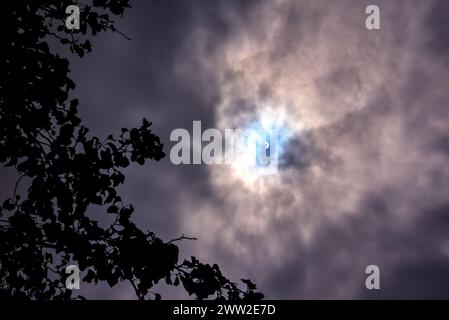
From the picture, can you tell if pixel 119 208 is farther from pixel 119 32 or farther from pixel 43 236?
pixel 119 32

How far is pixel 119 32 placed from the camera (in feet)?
25.0

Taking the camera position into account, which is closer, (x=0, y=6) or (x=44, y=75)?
(x=0, y=6)

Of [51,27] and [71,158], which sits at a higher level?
[51,27]

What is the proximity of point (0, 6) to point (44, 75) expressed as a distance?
3.61 ft

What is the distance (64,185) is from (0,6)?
274cm

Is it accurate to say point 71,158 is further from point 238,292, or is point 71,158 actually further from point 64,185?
point 238,292

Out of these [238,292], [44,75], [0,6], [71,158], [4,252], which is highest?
[0,6]

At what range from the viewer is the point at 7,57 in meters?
6.09

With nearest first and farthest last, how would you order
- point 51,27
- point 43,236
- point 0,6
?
point 0,6 → point 43,236 → point 51,27
